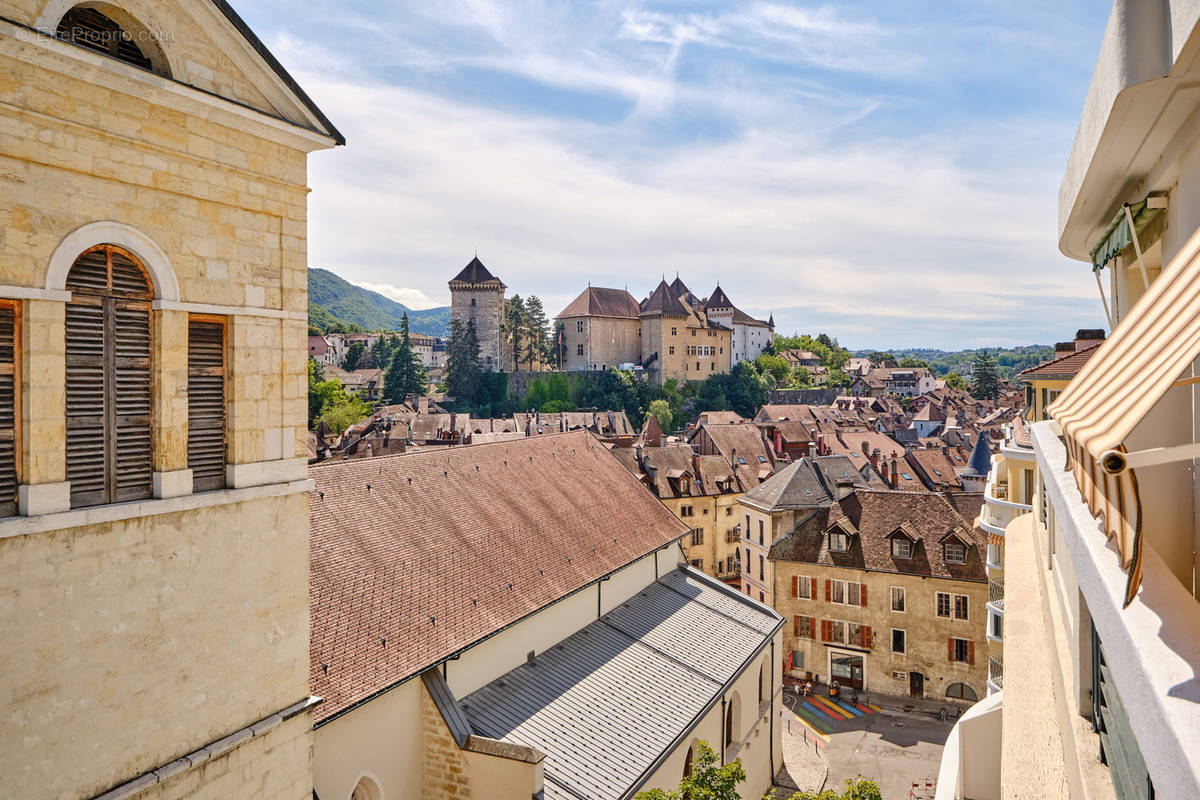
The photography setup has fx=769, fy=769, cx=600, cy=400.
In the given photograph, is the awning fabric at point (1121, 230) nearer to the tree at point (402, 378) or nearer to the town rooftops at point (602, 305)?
the town rooftops at point (602, 305)

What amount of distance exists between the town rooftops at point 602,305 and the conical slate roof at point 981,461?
6936 centimetres

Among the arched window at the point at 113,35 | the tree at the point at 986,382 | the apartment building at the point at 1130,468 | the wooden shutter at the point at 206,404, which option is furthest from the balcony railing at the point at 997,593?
the tree at the point at 986,382

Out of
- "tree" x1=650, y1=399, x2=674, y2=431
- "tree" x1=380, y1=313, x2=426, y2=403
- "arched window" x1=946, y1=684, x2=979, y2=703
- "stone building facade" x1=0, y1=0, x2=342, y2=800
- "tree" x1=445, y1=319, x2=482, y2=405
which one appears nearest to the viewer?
"stone building facade" x1=0, y1=0, x2=342, y2=800

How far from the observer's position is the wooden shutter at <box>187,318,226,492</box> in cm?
732

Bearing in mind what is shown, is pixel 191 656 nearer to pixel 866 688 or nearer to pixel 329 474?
pixel 329 474

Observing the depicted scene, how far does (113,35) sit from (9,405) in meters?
3.21

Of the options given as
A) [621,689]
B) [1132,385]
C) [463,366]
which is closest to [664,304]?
Answer: [463,366]

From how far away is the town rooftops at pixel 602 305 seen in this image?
102m

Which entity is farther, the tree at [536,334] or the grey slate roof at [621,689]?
the tree at [536,334]

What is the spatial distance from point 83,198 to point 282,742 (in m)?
5.58

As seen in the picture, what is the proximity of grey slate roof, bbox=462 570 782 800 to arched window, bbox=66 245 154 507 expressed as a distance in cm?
915

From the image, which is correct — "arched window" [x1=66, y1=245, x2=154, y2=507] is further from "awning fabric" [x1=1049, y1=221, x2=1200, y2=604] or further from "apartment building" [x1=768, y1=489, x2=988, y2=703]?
"apartment building" [x1=768, y1=489, x2=988, y2=703]

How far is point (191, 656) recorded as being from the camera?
704 cm

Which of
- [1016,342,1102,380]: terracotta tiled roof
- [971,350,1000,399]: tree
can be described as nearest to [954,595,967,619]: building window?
[1016,342,1102,380]: terracotta tiled roof
